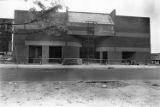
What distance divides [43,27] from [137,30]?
2839cm

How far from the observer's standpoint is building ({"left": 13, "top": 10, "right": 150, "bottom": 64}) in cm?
2780

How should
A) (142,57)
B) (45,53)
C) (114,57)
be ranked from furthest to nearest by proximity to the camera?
1. (142,57)
2. (114,57)
3. (45,53)

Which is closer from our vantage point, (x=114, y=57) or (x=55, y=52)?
(x=55, y=52)

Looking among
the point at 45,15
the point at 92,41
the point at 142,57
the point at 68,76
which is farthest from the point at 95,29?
the point at 45,15

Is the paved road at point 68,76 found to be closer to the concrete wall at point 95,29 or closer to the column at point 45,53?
the column at point 45,53

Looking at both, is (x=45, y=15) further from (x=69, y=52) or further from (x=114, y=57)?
(x=114, y=57)

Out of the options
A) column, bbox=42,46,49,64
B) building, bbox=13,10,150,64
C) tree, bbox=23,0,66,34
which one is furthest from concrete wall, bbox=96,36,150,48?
tree, bbox=23,0,66,34

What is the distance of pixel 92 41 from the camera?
31.0m

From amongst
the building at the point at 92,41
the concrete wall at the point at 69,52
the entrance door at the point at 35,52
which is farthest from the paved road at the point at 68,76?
the entrance door at the point at 35,52

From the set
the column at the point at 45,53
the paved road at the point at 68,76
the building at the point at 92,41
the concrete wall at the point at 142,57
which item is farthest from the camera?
the concrete wall at the point at 142,57

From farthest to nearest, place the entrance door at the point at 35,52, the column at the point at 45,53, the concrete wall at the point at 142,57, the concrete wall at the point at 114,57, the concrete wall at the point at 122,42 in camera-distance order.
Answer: the concrete wall at the point at 142,57 < the concrete wall at the point at 122,42 < the concrete wall at the point at 114,57 < the entrance door at the point at 35,52 < the column at the point at 45,53

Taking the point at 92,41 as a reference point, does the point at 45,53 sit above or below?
below

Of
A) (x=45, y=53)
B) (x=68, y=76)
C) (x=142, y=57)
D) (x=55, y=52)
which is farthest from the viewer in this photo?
(x=142, y=57)

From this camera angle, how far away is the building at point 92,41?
91.2 ft
